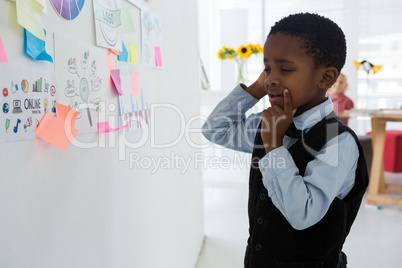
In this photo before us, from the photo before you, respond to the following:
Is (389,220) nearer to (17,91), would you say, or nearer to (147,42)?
(147,42)

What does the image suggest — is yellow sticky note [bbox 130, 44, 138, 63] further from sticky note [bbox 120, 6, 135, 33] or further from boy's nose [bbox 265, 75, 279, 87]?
boy's nose [bbox 265, 75, 279, 87]

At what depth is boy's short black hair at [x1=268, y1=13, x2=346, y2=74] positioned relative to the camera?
79 centimetres

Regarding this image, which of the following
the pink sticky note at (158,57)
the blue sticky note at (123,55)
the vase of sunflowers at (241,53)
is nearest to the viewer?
the blue sticky note at (123,55)

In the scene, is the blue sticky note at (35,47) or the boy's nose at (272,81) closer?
the blue sticky note at (35,47)

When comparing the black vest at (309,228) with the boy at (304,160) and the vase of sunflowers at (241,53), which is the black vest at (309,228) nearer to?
the boy at (304,160)

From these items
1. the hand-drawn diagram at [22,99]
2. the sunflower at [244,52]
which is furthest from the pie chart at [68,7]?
the sunflower at [244,52]

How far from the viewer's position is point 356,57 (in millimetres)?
5035

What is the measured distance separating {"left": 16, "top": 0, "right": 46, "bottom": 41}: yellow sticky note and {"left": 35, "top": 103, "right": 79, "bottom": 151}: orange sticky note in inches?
5.3

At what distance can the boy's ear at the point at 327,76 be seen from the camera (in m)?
0.82

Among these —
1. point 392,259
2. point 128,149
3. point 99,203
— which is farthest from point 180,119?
point 392,259

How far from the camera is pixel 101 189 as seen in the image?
2.81 ft

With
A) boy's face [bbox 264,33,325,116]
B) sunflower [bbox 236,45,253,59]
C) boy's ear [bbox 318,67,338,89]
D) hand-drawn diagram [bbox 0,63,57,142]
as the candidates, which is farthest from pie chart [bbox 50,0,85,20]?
sunflower [bbox 236,45,253,59]

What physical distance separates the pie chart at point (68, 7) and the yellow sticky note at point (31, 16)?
6 centimetres

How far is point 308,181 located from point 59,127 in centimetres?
51
